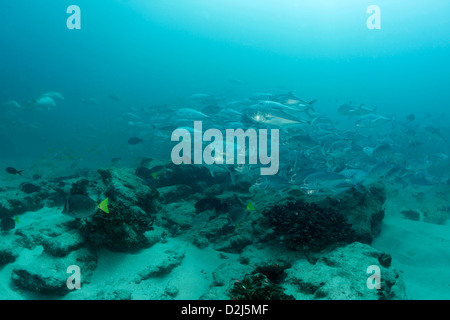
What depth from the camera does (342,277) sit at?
136 inches

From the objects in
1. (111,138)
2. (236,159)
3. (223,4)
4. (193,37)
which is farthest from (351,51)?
(236,159)

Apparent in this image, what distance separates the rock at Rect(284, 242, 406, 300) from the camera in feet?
10.3

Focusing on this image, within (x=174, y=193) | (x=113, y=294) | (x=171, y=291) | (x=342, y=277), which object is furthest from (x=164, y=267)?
(x=174, y=193)

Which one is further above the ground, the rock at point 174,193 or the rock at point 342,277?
the rock at point 174,193

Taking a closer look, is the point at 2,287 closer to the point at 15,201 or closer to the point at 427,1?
the point at 15,201

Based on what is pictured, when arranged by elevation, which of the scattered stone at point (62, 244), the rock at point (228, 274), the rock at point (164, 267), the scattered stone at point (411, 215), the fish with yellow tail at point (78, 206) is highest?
the fish with yellow tail at point (78, 206)

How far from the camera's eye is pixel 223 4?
93000mm

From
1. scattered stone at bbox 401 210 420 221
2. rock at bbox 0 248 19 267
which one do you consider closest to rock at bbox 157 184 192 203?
rock at bbox 0 248 19 267

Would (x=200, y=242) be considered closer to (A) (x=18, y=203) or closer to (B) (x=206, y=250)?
(B) (x=206, y=250)

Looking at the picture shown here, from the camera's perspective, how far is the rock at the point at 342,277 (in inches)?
124

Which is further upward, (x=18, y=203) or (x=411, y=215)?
(x=18, y=203)

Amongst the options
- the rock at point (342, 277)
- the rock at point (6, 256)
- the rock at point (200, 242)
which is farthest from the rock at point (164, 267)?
the rock at point (6, 256)

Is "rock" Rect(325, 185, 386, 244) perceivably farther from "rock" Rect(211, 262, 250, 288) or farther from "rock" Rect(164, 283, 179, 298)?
"rock" Rect(164, 283, 179, 298)

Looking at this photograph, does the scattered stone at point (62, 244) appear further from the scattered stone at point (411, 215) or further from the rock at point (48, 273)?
the scattered stone at point (411, 215)
